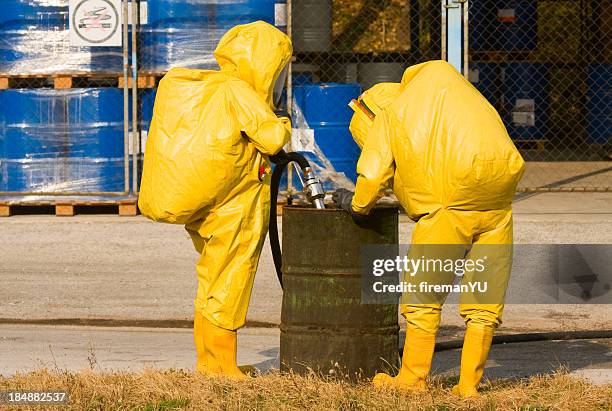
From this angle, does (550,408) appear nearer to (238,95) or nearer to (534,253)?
(238,95)

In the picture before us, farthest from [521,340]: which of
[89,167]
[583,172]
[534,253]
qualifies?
[583,172]

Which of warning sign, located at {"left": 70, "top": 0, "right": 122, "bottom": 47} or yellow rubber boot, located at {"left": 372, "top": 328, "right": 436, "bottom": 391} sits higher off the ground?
warning sign, located at {"left": 70, "top": 0, "right": 122, "bottom": 47}

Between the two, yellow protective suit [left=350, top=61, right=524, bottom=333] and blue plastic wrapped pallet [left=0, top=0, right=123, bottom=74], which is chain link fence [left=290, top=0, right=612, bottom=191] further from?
yellow protective suit [left=350, top=61, right=524, bottom=333]

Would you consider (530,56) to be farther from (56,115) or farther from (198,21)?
(56,115)

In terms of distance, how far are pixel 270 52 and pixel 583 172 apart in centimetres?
762

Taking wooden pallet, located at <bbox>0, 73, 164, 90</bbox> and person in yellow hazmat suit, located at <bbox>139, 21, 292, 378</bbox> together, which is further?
wooden pallet, located at <bbox>0, 73, 164, 90</bbox>

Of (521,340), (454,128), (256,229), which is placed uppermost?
(454,128)

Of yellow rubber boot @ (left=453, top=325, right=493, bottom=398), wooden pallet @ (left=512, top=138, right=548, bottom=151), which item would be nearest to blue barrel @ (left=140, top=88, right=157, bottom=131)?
yellow rubber boot @ (left=453, top=325, right=493, bottom=398)

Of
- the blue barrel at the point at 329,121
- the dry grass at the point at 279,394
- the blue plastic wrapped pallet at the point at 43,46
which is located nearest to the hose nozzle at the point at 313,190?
the dry grass at the point at 279,394

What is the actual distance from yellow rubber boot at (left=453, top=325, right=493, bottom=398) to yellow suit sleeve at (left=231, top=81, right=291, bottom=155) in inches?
55.2

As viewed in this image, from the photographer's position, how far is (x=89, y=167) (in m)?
11.5

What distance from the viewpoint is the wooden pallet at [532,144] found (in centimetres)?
1669

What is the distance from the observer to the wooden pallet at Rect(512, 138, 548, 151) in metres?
16.7

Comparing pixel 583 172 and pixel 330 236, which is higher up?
pixel 330 236
